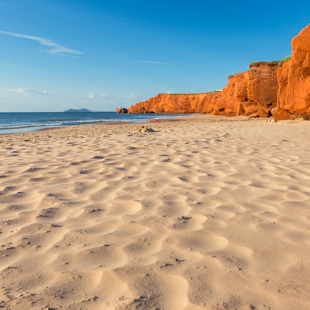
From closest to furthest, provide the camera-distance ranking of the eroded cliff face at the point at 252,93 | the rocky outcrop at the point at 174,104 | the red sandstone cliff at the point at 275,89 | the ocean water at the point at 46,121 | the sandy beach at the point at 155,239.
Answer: the sandy beach at the point at 155,239, the red sandstone cliff at the point at 275,89, the ocean water at the point at 46,121, the eroded cliff face at the point at 252,93, the rocky outcrop at the point at 174,104

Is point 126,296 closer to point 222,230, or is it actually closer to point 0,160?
point 222,230

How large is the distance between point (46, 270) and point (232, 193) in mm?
1853

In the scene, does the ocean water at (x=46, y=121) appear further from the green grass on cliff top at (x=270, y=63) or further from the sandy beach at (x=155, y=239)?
the sandy beach at (x=155, y=239)

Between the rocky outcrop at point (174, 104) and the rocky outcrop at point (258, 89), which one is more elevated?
the rocky outcrop at point (258, 89)

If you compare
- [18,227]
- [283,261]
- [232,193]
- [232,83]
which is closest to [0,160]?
[18,227]

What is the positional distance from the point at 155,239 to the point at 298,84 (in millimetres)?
15534

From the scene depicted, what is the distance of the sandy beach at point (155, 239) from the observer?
4.43 ft

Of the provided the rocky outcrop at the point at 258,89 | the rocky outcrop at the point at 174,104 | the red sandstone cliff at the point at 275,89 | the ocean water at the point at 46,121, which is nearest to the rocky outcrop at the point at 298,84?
the red sandstone cliff at the point at 275,89

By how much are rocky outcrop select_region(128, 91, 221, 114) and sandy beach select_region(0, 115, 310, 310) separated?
57.5m

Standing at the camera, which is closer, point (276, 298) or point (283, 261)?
point (276, 298)

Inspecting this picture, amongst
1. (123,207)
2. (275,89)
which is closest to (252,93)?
(275,89)

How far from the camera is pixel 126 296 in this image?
52.6 inches

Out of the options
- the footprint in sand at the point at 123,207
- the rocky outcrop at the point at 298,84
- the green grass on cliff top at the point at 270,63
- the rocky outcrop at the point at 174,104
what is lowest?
the rocky outcrop at the point at 174,104

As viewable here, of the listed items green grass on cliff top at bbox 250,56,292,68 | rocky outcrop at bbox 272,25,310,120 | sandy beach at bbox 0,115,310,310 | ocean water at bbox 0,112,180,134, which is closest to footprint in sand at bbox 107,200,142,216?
sandy beach at bbox 0,115,310,310
